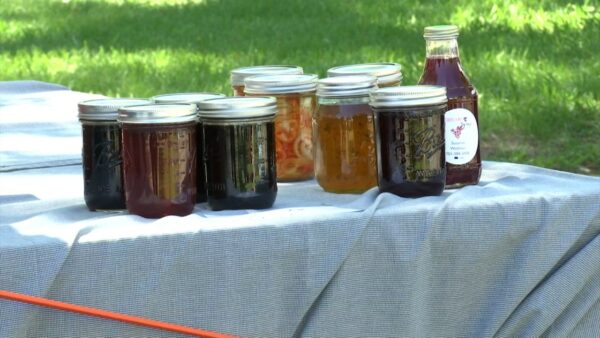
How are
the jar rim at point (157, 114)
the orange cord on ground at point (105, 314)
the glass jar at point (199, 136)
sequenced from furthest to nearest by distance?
1. the glass jar at point (199, 136)
2. the jar rim at point (157, 114)
3. the orange cord on ground at point (105, 314)

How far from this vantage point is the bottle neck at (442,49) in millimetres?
2117

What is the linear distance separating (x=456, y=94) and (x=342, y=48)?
15.8 ft

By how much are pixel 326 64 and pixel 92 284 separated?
15.3 ft

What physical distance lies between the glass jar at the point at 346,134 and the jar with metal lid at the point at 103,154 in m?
0.29

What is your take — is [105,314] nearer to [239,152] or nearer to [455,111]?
[239,152]

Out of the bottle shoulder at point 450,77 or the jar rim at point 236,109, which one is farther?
the bottle shoulder at point 450,77

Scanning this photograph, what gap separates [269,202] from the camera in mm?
1957

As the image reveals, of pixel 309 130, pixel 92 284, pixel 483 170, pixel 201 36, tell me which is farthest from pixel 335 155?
pixel 201 36

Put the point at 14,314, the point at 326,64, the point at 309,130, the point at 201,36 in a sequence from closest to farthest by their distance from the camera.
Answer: the point at 14,314 < the point at 309,130 < the point at 326,64 < the point at 201,36

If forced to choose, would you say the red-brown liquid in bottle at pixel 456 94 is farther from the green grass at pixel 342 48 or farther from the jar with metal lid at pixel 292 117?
the green grass at pixel 342 48

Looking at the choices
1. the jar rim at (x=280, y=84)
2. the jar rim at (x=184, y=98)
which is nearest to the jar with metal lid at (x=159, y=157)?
the jar rim at (x=184, y=98)

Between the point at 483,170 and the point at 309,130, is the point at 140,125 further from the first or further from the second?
the point at 483,170

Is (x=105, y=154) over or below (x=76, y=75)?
over

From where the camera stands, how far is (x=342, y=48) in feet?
22.6
